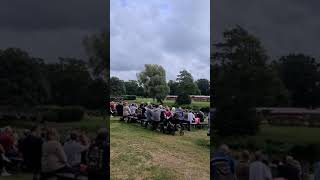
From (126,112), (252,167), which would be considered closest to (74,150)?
(252,167)

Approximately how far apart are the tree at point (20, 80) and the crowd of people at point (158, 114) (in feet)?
24.4

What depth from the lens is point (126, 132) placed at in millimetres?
16016

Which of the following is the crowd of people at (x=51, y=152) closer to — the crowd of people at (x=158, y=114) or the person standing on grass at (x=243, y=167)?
the person standing on grass at (x=243, y=167)

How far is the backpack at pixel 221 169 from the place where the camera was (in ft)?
31.8

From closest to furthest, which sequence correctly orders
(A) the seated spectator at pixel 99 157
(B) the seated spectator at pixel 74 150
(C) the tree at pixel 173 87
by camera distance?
(B) the seated spectator at pixel 74 150, (A) the seated spectator at pixel 99 157, (C) the tree at pixel 173 87

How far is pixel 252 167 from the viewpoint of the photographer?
31.2 feet

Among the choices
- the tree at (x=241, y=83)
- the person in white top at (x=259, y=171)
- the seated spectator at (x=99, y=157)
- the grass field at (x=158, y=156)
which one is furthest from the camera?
the grass field at (x=158, y=156)

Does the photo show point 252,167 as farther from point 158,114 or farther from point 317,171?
point 158,114

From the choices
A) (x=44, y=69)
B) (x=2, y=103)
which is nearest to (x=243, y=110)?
(x=44, y=69)

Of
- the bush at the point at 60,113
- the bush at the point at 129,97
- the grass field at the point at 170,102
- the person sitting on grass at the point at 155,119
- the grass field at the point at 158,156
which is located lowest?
the grass field at the point at 158,156

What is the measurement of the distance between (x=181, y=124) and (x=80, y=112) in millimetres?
7744

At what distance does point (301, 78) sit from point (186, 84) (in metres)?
10.7

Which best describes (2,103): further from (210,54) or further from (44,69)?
(210,54)

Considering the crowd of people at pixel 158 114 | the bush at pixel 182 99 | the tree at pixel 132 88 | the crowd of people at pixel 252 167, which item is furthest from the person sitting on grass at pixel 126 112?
the crowd of people at pixel 252 167
